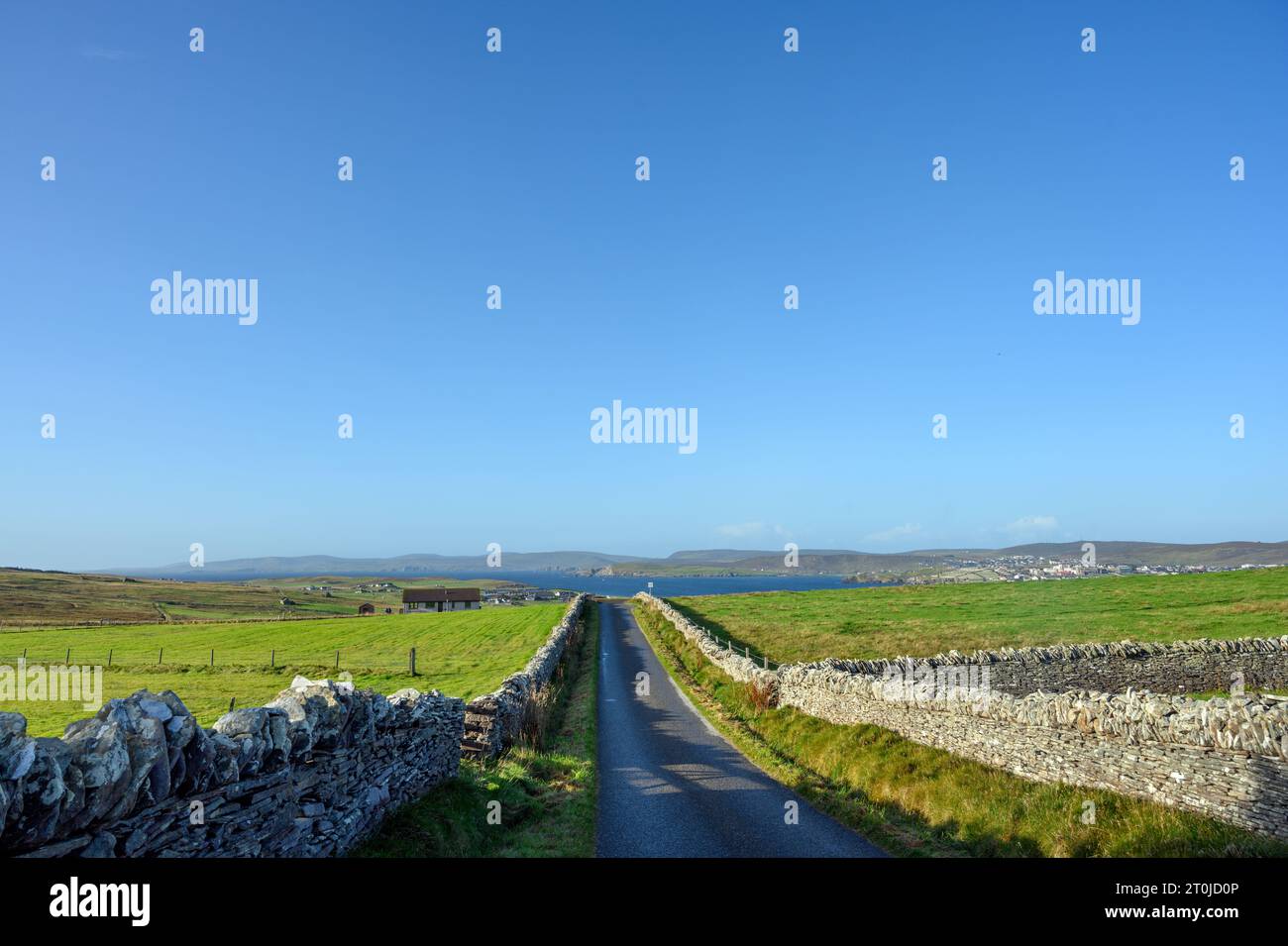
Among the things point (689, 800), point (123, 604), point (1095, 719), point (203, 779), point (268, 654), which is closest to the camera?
point (203, 779)

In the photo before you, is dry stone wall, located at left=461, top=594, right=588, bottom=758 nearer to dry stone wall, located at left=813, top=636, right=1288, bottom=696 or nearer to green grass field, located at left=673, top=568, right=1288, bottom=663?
dry stone wall, located at left=813, top=636, right=1288, bottom=696

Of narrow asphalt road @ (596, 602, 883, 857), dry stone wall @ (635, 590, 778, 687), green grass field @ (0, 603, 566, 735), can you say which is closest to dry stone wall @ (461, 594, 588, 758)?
narrow asphalt road @ (596, 602, 883, 857)

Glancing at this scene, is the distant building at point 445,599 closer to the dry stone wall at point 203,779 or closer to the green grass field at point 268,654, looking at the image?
the green grass field at point 268,654

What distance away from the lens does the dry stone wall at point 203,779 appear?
4.73 meters

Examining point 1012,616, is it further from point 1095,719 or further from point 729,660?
point 1095,719

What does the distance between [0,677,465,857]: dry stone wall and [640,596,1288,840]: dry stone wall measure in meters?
11.9

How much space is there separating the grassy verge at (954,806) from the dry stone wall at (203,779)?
28.8 feet

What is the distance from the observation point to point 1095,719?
39.0 feet

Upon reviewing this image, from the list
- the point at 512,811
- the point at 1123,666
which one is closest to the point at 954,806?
the point at 512,811

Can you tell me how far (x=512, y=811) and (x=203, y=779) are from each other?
7.80 meters

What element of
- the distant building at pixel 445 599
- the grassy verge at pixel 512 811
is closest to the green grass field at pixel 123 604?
the distant building at pixel 445 599

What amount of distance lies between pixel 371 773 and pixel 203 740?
4341mm

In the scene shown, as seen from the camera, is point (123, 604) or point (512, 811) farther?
point (123, 604)

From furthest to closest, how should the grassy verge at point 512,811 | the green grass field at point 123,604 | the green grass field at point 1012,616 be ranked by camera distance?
the green grass field at point 123,604
the green grass field at point 1012,616
the grassy verge at point 512,811
